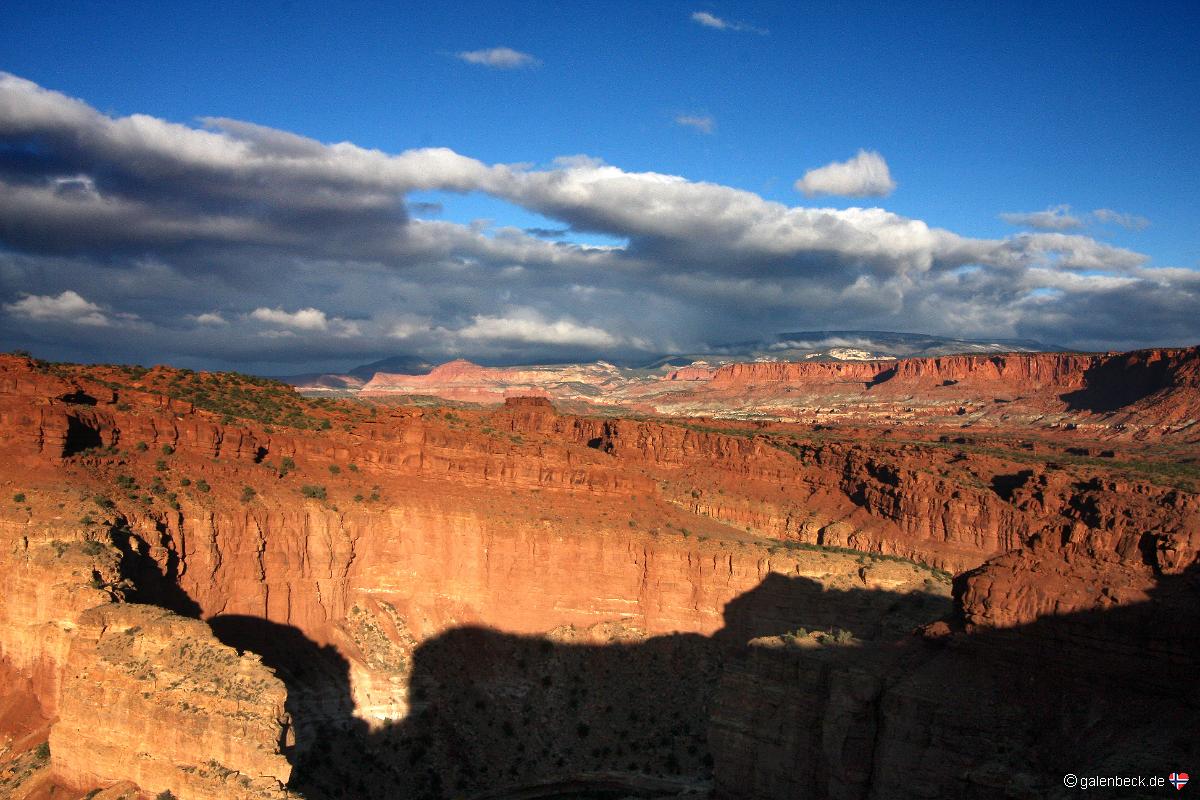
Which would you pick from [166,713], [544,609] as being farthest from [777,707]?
[544,609]

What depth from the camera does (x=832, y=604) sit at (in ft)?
152

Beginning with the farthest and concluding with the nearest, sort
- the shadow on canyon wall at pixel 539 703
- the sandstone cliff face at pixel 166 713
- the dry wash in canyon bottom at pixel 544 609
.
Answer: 1. the shadow on canyon wall at pixel 539 703
2. the sandstone cliff face at pixel 166 713
3. the dry wash in canyon bottom at pixel 544 609

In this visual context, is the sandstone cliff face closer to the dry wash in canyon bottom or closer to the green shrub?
the dry wash in canyon bottom

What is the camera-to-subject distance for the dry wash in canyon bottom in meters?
24.3

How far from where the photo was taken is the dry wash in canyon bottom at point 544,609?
24281 millimetres

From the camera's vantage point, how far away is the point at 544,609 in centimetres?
4619

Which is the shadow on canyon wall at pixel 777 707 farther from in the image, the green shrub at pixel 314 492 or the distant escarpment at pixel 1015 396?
the distant escarpment at pixel 1015 396

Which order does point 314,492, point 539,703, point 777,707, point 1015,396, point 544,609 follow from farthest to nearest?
point 1015,396 → point 544,609 → point 314,492 → point 539,703 → point 777,707

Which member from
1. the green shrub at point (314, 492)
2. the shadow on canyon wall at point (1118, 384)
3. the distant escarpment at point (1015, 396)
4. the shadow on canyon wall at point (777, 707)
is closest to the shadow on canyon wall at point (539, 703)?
the shadow on canyon wall at point (777, 707)

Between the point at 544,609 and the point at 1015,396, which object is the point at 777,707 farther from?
the point at 1015,396

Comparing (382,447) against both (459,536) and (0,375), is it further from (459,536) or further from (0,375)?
(0,375)

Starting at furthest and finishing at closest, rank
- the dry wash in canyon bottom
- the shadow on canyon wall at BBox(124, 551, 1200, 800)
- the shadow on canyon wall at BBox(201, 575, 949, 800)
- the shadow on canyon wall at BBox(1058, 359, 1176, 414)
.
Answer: the shadow on canyon wall at BBox(1058, 359, 1176, 414), the shadow on canyon wall at BBox(201, 575, 949, 800), the dry wash in canyon bottom, the shadow on canyon wall at BBox(124, 551, 1200, 800)

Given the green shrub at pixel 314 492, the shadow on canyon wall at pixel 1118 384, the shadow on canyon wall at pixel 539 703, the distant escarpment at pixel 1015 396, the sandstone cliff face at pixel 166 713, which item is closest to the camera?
the sandstone cliff face at pixel 166 713

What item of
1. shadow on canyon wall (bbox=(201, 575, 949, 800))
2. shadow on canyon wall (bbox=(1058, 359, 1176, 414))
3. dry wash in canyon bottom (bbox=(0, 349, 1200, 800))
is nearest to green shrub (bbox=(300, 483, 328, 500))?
dry wash in canyon bottom (bbox=(0, 349, 1200, 800))
